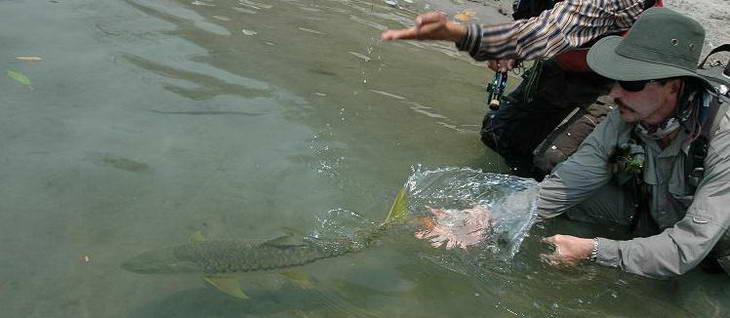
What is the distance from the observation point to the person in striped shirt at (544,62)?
10.2 feet

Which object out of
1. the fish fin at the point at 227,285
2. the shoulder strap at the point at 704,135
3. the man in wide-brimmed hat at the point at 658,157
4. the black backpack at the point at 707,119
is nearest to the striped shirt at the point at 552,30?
the man in wide-brimmed hat at the point at 658,157

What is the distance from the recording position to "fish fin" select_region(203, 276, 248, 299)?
3.00 m

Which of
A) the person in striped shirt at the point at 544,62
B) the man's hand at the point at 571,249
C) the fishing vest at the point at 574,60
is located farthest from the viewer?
the fishing vest at the point at 574,60

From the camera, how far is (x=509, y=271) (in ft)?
12.6

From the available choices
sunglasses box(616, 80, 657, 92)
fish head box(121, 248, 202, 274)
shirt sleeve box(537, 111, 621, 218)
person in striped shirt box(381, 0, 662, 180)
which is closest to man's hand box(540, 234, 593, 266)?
shirt sleeve box(537, 111, 621, 218)

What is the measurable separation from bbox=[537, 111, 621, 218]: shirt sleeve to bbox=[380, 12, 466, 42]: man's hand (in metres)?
1.54

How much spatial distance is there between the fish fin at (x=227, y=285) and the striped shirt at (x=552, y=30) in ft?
5.18

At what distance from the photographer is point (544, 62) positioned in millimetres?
4867

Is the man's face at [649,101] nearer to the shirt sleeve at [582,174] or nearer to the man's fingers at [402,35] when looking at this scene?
the shirt sleeve at [582,174]

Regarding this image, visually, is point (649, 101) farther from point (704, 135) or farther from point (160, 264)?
point (160, 264)

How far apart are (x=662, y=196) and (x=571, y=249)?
761 millimetres

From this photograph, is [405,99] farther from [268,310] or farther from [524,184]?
[268,310]

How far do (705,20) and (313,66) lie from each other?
7200mm

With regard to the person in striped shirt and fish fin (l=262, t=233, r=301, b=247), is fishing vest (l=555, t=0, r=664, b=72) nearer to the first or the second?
the person in striped shirt
